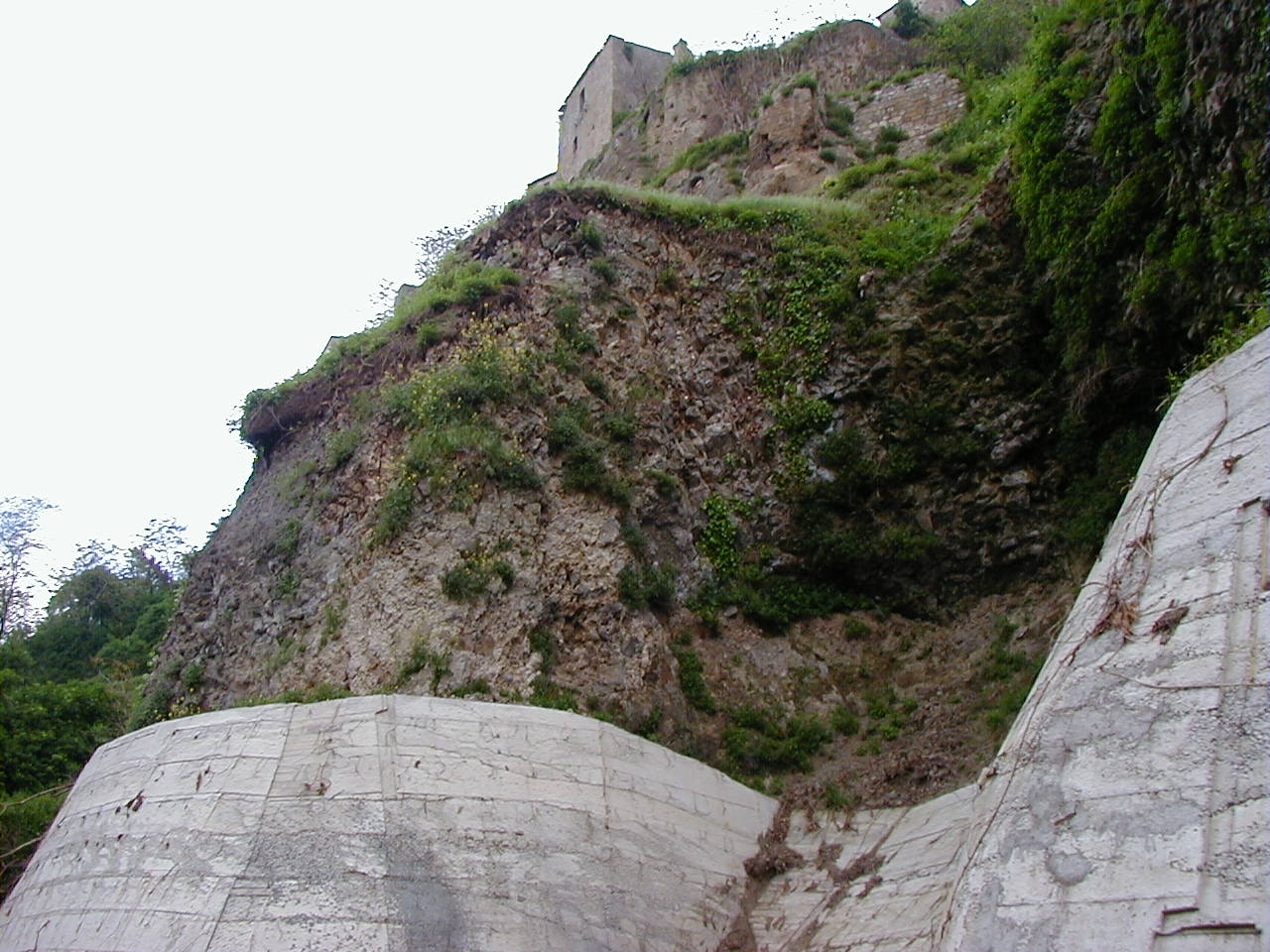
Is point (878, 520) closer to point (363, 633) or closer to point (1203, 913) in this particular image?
point (363, 633)

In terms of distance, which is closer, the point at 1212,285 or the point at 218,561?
the point at 1212,285

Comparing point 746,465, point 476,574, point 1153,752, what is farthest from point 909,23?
point 1153,752

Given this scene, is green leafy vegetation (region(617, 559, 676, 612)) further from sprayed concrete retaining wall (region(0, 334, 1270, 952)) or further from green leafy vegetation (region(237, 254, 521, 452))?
green leafy vegetation (region(237, 254, 521, 452))

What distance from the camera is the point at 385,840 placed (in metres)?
8.37

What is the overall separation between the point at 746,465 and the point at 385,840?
25.8 feet

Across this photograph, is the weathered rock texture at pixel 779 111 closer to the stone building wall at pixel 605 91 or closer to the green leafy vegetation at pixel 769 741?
the stone building wall at pixel 605 91

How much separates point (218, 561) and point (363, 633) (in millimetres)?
4630

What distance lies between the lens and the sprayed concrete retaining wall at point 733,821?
5230mm

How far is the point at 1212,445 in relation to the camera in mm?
7105

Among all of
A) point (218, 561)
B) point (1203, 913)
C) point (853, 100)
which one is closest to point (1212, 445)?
point (1203, 913)

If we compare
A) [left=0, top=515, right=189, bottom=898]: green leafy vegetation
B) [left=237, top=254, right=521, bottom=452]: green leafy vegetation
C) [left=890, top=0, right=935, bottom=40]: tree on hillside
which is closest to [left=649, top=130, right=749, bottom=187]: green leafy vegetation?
[left=890, top=0, right=935, bottom=40]: tree on hillside

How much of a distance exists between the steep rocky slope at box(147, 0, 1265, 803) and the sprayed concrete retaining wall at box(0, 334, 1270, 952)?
59.8 inches

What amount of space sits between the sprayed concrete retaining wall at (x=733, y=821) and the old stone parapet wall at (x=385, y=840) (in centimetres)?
2

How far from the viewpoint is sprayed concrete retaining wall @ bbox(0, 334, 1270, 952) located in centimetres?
523
